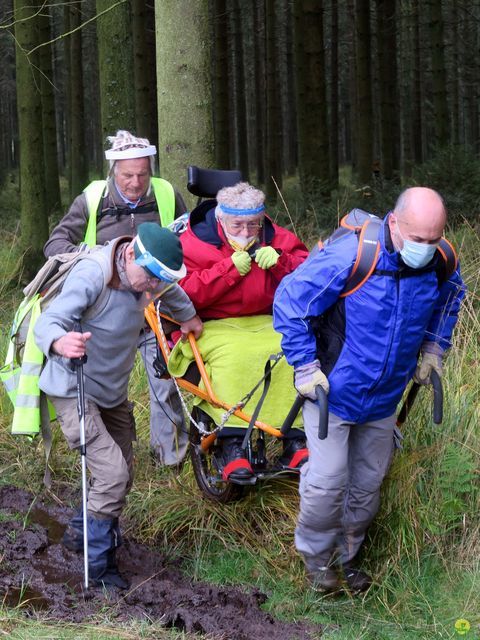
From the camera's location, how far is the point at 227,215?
557cm

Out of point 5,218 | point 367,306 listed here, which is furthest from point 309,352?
point 5,218

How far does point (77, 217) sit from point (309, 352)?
2249 mm

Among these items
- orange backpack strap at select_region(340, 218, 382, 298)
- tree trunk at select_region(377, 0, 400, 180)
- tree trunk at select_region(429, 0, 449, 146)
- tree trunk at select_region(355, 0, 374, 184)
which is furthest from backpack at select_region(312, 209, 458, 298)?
tree trunk at select_region(377, 0, 400, 180)

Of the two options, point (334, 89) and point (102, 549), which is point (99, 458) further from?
point (334, 89)

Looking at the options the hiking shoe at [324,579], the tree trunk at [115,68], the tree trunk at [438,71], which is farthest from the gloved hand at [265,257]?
the tree trunk at [438,71]

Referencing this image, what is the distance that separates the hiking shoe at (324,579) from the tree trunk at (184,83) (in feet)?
10.4

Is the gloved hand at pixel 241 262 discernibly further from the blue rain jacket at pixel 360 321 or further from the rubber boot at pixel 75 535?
the rubber boot at pixel 75 535

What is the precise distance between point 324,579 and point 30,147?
814 centimetres

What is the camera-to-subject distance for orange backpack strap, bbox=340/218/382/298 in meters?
4.43

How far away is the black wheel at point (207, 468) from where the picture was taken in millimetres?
5555

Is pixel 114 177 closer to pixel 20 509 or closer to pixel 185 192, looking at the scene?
pixel 185 192

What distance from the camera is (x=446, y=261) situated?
4.64 m

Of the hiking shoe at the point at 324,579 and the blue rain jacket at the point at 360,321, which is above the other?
the blue rain jacket at the point at 360,321

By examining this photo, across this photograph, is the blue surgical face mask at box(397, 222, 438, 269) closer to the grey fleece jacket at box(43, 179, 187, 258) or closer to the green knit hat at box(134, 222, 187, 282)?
the green knit hat at box(134, 222, 187, 282)
